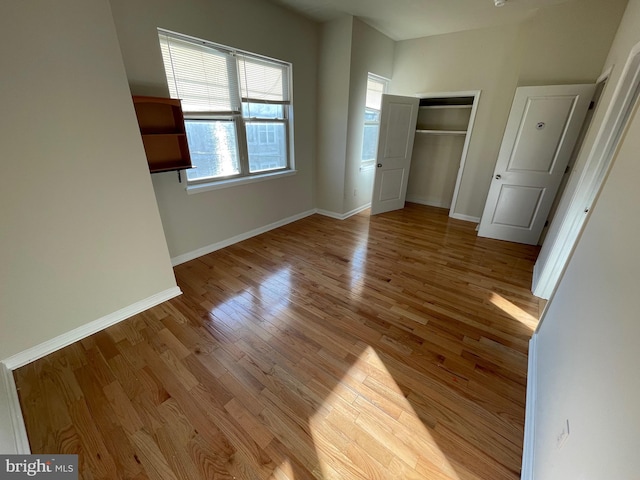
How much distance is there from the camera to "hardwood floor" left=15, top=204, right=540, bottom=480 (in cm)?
126

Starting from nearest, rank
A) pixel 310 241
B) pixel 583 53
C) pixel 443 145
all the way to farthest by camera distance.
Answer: pixel 583 53 < pixel 310 241 < pixel 443 145

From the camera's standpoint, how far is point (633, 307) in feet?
2.65

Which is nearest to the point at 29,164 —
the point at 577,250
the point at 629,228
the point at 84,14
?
the point at 84,14

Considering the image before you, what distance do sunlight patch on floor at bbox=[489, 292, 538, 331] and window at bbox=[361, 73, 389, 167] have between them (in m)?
2.79

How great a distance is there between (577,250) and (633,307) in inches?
36.3

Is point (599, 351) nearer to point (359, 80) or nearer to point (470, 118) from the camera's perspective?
point (359, 80)

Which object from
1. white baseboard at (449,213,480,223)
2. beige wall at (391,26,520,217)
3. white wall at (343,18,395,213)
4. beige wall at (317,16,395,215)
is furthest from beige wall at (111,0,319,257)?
white baseboard at (449,213,480,223)

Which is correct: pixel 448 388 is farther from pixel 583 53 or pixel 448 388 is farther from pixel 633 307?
pixel 583 53

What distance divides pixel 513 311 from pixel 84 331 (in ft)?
11.4

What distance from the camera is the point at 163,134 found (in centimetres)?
239

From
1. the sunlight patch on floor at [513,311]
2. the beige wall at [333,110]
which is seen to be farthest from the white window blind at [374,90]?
the sunlight patch on floor at [513,311]

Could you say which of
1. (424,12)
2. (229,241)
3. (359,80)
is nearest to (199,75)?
(229,241)

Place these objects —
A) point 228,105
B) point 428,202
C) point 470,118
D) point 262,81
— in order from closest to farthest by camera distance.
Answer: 1. point 228,105
2. point 262,81
3. point 470,118
4. point 428,202

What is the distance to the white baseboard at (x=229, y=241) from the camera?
297cm
